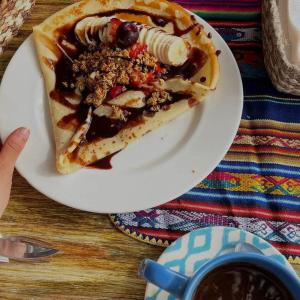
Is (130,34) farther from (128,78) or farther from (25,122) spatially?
(25,122)

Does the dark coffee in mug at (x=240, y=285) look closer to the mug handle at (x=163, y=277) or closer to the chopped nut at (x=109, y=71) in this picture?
the mug handle at (x=163, y=277)

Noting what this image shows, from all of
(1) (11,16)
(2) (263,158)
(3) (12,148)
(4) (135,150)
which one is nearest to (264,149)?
(2) (263,158)

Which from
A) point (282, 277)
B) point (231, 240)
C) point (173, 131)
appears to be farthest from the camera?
point (173, 131)

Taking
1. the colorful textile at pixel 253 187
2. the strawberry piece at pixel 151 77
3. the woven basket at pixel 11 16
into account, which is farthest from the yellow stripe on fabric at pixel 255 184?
the woven basket at pixel 11 16

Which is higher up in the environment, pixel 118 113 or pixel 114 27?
pixel 114 27

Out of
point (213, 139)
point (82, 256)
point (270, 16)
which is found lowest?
point (82, 256)

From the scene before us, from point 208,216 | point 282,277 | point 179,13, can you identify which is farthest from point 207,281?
point 179,13

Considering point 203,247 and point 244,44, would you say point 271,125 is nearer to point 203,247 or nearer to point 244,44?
point 244,44
